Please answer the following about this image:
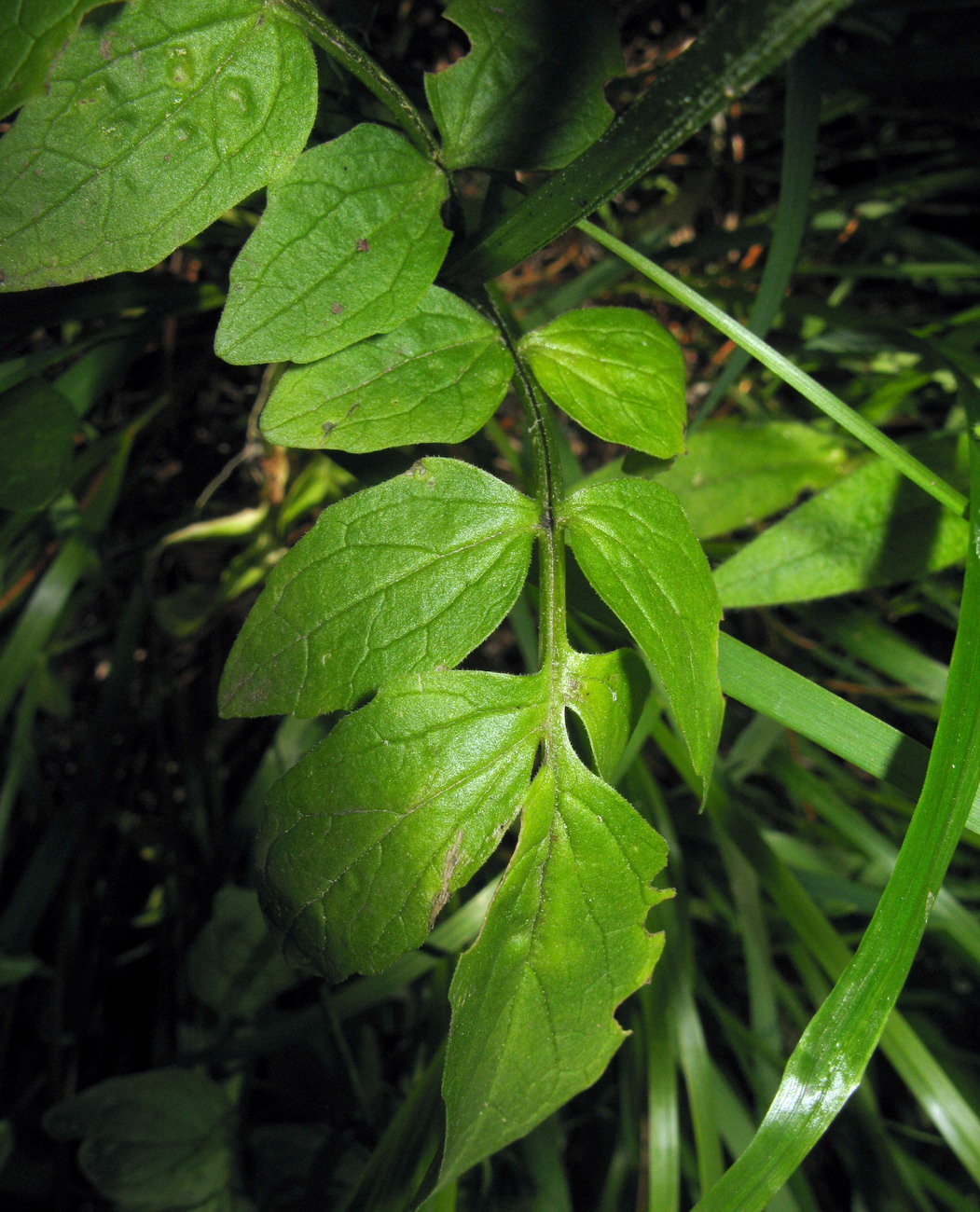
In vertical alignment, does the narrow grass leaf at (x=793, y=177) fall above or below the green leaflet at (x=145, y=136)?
below

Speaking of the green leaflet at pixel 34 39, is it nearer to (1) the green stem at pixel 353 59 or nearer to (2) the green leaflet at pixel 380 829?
(1) the green stem at pixel 353 59

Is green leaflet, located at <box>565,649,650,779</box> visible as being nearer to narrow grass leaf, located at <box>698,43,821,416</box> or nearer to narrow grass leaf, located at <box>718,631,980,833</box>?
narrow grass leaf, located at <box>718,631,980,833</box>

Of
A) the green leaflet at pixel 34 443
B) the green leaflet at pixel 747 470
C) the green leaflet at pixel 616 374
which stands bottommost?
the green leaflet at pixel 747 470

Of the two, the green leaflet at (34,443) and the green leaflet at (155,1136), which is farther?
the green leaflet at (155,1136)

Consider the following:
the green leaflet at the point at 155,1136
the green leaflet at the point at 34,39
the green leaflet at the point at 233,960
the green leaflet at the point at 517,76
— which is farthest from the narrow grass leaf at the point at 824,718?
the green leaflet at the point at 155,1136

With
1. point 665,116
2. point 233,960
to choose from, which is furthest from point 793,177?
point 233,960

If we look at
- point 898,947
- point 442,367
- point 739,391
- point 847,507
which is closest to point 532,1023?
point 898,947

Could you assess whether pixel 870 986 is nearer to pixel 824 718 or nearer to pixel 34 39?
pixel 824 718
